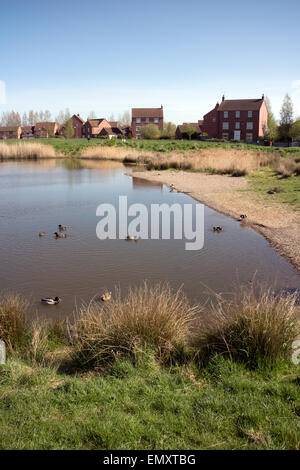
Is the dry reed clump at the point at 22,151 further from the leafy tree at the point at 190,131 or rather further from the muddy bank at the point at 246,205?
the leafy tree at the point at 190,131

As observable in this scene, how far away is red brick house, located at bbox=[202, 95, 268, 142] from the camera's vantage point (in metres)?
79.1

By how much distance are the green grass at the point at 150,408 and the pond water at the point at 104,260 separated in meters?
3.47

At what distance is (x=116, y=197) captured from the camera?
2388cm

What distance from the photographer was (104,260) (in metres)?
12.0

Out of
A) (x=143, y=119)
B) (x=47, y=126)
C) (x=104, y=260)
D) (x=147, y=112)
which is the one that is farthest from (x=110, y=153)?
(x=47, y=126)

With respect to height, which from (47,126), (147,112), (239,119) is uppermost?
(147,112)

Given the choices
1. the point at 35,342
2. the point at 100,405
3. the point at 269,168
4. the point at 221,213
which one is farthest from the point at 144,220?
the point at 269,168

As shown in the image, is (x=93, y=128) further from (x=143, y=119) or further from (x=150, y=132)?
(x=150, y=132)

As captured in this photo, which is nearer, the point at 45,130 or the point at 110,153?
the point at 110,153

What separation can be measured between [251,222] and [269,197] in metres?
4.91

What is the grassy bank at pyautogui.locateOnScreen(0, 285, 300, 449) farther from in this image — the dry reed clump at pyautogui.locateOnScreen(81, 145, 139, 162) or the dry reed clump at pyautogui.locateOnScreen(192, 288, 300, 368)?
the dry reed clump at pyautogui.locateOnScreen(81, 145, 139, 162)

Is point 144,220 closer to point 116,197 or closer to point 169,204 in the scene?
point 169,204

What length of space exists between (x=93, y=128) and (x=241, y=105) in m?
47.3

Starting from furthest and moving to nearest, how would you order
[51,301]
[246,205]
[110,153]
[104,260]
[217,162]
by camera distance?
[110,153], [217,162], [246,205], [104,260], [51,301]
